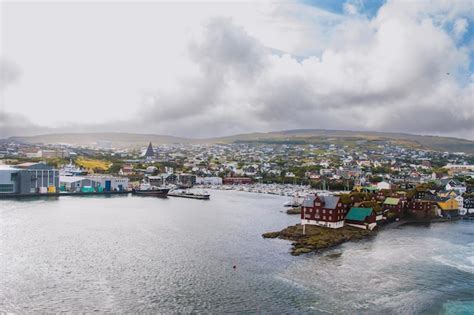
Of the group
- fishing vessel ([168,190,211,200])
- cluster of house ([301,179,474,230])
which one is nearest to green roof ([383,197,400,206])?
cluster of house ([301,179,474,230])

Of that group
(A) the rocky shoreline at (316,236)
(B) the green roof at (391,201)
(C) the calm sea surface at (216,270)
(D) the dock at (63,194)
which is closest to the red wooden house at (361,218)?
(A) the rocky shoreline at (316,236)

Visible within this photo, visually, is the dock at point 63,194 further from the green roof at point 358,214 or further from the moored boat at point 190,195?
the green roof at point 358,214

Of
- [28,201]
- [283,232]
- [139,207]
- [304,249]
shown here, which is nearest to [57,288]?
[304,249]

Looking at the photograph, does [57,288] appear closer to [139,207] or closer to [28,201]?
[139,207]

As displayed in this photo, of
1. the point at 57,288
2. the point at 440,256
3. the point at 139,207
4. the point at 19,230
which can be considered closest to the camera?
the point at 57,288

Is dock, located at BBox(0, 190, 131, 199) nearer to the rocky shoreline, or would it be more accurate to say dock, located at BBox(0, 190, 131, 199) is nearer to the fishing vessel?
the fishing vessel
